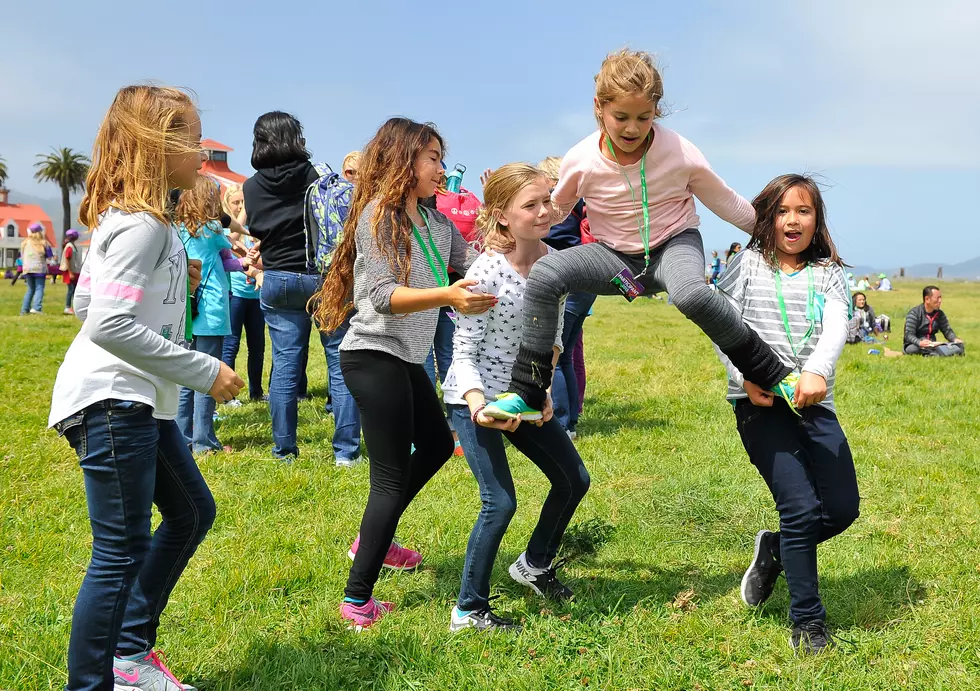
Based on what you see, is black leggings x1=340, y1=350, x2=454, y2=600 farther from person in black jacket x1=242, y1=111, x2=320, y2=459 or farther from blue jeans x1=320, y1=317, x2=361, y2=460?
person in black jacket x1=242, y1=111, x2=320, y2=459

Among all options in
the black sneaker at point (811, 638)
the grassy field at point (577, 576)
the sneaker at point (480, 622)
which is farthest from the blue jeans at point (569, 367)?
the black sneaker at point (811, 638)

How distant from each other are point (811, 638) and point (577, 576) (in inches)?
49.6

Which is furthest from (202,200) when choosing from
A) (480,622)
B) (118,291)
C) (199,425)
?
(480,622)

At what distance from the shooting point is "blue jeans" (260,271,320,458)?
6375 mm

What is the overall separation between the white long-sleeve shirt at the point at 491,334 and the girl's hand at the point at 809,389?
107 centimetres

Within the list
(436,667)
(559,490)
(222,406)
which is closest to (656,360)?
(222,406)

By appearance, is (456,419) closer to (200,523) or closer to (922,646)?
(200,523)

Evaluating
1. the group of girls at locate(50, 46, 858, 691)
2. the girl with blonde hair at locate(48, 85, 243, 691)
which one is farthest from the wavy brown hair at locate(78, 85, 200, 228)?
the group of girls at locate(50, 46, 858, 691)

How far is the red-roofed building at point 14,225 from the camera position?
106 meters

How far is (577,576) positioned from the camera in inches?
173

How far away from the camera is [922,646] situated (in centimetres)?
358

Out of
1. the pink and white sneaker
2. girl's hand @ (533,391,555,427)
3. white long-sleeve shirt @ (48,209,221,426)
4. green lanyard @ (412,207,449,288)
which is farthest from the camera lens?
the pink and white sneaker

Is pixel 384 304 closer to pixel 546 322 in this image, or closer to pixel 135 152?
pixel 546 322

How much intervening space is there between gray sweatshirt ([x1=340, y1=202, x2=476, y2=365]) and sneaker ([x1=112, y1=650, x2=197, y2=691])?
1509 millimetres
